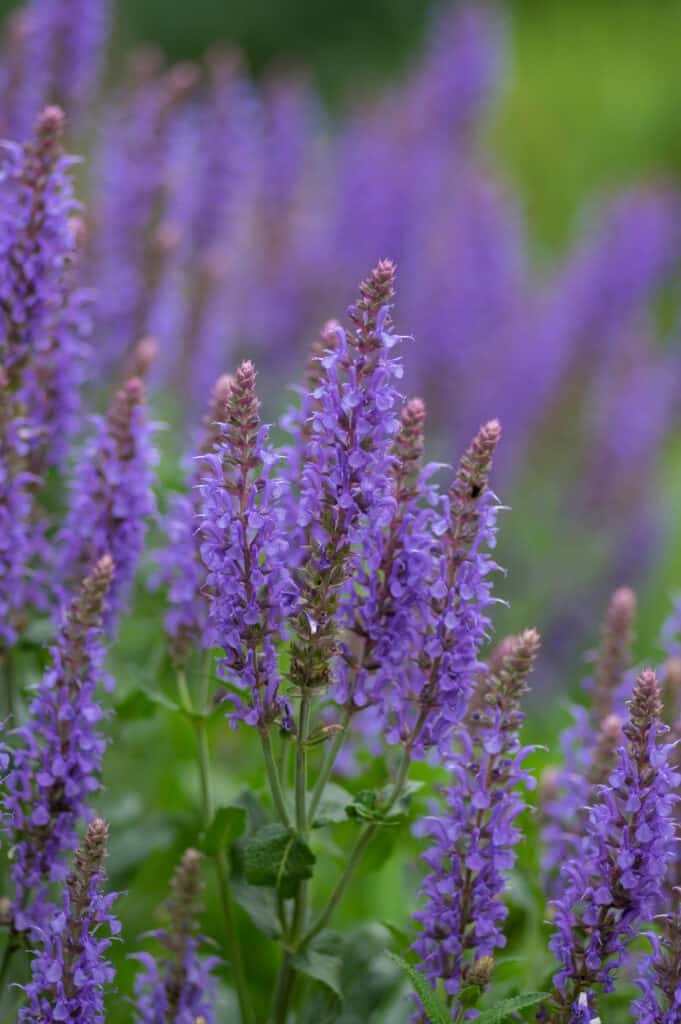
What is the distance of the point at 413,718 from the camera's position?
7.88ft

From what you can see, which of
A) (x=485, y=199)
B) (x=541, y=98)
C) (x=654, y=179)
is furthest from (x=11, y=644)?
(x=541, y=98)

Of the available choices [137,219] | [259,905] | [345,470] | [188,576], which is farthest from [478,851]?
[137,219]

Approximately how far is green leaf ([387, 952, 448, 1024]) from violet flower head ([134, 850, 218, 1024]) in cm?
39

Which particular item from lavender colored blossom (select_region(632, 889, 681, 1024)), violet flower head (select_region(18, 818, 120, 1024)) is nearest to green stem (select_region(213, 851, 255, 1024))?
violet flower head (select_region(18, 818, 120, 1024))

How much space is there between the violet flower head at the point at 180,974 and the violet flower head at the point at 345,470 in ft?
1.48

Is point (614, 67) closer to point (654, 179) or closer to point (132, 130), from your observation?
point (654, 179)

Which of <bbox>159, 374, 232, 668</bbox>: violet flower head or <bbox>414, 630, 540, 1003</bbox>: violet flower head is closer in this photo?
<bbox>414, 630, 540, 1003</bbox>: violet flower head

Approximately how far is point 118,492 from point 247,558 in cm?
64

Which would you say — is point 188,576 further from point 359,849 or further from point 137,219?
point 137,219

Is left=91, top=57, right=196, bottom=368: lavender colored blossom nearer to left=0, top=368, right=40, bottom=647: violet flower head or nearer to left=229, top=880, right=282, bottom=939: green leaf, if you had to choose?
left=0, top=368, right=40, bottom=647: violet flower head

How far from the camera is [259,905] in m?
2.46

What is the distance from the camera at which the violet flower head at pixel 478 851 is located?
83.9 inches

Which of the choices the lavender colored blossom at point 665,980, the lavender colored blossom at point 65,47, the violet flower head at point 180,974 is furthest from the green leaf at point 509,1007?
the lavender colored blossom at point 65,47

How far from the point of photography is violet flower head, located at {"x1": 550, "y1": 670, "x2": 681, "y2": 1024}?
203 cm
